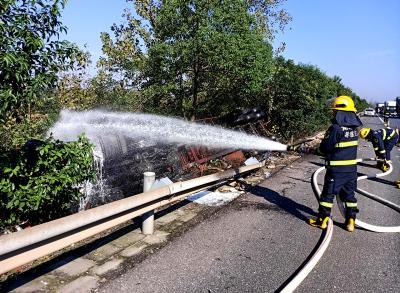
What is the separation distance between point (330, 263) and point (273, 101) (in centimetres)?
1143

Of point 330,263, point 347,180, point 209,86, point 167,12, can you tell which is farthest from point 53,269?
point 209,86

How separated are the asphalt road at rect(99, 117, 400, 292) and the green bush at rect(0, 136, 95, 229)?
133 cm

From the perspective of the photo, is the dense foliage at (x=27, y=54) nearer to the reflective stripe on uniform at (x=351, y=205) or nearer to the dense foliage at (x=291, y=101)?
the reflective stripe on uniform at (x=351, y=205)

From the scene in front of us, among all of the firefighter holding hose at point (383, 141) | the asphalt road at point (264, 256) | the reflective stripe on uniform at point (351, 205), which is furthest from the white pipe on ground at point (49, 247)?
the firefighter holding hose at point (383, 141)

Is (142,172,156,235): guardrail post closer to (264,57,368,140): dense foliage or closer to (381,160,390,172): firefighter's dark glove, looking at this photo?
(381,160,390,172): firefighter's dark glove

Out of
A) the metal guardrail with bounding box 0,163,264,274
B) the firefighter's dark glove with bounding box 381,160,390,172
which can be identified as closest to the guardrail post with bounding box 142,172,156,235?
the metal guardrail with bounding box 0,163,264,274

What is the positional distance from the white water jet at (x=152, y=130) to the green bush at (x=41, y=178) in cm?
213

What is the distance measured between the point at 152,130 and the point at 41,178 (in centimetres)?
482

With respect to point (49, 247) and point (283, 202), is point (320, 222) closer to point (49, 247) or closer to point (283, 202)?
point (283, 202)

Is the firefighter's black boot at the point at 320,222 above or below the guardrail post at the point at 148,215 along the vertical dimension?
below

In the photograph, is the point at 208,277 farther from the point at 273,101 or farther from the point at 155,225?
the point at 273,101

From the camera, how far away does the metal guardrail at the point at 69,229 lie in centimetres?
240

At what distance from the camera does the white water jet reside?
7044mm

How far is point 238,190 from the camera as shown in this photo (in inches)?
262
